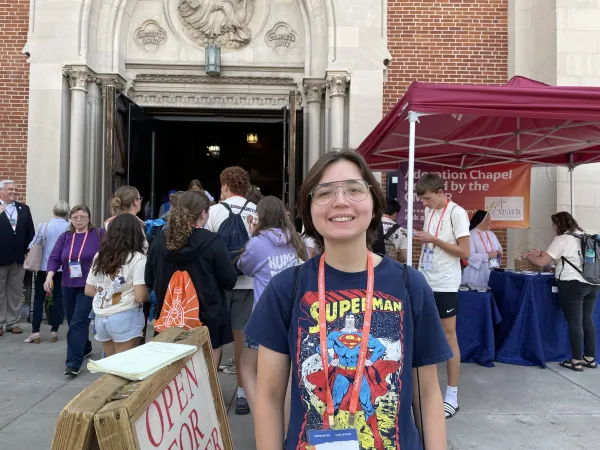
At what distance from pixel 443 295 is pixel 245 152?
1346 cm

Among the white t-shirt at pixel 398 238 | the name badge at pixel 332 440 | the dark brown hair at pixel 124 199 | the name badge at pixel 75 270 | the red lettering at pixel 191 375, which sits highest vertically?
the dark brown hair at pixel 124 199

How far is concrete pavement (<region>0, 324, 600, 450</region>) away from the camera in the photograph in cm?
343

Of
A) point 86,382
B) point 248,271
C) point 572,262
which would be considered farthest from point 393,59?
point 86,382

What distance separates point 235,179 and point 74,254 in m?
2.06

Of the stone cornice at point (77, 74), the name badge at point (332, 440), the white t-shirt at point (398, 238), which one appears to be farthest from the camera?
the stone cornice at point (77, 74)

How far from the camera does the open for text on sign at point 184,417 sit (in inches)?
65.9

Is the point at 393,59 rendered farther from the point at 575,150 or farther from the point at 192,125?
the point at 192,125

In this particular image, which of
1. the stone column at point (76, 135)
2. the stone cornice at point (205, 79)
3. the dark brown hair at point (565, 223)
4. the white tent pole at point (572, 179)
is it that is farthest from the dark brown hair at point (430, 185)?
the stone column at point (76, 135)

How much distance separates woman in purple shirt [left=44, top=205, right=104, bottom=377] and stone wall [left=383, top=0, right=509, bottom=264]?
18.7 ft

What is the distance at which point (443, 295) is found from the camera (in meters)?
3.90

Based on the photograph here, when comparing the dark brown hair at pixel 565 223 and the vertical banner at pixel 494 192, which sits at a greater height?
the vertical banner at pixel 494 192

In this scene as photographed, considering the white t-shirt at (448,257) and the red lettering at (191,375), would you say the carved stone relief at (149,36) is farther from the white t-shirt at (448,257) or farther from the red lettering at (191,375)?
the red lettering at (191,375)

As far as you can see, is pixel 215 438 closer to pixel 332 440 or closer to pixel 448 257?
pixel 332 440

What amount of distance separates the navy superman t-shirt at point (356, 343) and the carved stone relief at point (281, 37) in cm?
793
